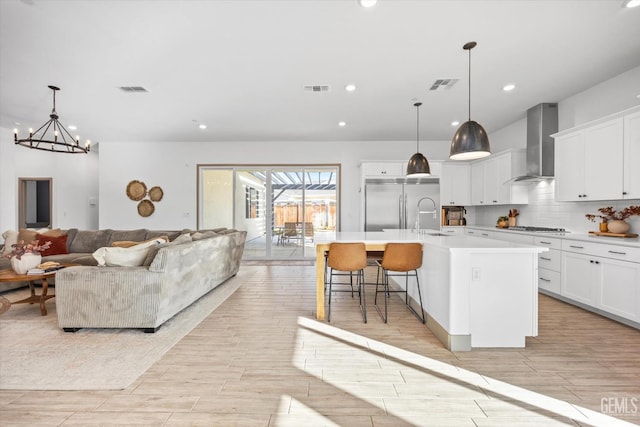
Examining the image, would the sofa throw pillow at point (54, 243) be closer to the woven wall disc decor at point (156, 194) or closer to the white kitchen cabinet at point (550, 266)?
the woven wall disc decor at point (156, 194)

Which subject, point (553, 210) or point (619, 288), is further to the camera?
point (553, 210)

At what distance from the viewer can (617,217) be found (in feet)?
11.5

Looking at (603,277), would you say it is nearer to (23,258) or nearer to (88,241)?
(23,258)

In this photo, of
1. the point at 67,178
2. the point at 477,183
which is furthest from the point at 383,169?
the point at 67,178

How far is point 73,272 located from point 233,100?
3129mm

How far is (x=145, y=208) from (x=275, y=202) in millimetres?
3252

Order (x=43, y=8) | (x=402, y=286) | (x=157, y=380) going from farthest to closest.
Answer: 1. (x=402, y=286)
2. (x=43, y=8)
3. (x=157, y=380)

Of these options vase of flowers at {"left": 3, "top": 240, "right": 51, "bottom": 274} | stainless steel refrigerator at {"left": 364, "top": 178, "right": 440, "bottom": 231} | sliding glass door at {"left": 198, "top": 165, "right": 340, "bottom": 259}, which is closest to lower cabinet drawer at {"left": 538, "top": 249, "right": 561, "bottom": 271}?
stainless steel refrigerator at {"left": 364, "top": 178, "right": 440, "bottom": 231}

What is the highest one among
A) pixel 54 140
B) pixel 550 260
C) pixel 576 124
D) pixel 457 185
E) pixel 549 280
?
pixel 576 124

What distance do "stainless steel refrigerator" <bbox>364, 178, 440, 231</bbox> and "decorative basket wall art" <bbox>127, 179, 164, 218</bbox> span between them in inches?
205

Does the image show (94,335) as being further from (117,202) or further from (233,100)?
(117,202)

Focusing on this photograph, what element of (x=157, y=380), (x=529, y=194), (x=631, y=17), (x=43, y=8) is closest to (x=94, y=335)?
(x=157, y=380)

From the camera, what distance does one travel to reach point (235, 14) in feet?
8.17

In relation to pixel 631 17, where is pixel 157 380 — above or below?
below
